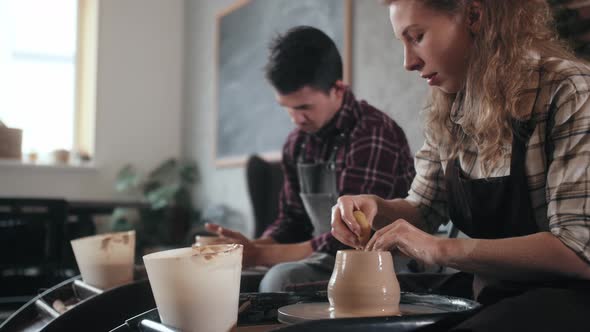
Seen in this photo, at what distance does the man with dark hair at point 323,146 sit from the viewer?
1.85 meters

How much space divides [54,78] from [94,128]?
0.55 m

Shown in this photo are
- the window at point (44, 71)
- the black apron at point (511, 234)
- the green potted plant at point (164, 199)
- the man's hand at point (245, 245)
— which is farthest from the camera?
the window at point (44, 71)

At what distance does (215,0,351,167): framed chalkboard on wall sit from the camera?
144 inches

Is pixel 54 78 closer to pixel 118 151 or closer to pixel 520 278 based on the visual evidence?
pixel 118 151

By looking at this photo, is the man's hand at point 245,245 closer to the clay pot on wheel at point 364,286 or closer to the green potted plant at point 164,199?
the clay pot on wheel at point 364,286

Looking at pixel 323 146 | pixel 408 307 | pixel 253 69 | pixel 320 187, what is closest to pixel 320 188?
pixel 320 187

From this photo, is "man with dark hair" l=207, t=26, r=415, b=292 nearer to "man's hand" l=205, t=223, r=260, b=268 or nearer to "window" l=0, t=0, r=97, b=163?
"man's hand" l=205, t=223, r=260, b=268

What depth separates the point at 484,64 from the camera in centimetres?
119

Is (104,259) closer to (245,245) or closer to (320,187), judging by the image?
(245,245)

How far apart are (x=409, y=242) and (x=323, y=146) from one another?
1.09 metres

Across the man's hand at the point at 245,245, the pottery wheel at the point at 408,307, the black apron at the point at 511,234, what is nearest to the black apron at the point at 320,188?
the man's hand at the point at 245,245

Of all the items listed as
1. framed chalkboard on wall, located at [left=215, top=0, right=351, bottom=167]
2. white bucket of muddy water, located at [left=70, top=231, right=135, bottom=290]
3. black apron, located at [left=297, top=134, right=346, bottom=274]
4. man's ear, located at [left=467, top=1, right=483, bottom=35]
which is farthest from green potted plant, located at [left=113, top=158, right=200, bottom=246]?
man's ear, located at [left=467, top=1, right=483, bottom=35]

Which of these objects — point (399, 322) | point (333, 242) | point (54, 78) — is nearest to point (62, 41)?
point (54, 78)

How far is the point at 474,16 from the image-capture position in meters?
1.23
